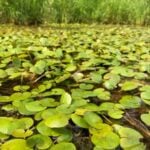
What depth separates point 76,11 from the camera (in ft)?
17.2

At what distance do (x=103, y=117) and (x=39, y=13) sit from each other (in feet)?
12.4

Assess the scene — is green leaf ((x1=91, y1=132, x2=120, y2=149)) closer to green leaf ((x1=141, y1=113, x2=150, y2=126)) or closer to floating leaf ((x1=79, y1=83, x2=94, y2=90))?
green leaf ((x1=141, y1=113, x2=150, y2=126))

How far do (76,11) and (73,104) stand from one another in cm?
423

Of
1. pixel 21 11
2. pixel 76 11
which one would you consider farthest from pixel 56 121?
pixel 76 11

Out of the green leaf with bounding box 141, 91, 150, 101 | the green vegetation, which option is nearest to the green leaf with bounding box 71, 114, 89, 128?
the green leaf with bounding box 141, 91, 150, 101

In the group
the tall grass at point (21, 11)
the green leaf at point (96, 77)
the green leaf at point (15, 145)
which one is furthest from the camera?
the tall grass at point (21, 11)

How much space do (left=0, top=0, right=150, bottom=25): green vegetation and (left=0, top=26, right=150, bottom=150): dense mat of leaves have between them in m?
2.52

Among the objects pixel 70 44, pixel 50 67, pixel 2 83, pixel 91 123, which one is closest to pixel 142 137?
pixel 91 123

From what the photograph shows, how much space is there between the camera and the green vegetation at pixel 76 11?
14.8ft

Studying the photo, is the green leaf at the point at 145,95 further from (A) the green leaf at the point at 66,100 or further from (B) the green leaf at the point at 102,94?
(A) the green leaf at the point at 66,100

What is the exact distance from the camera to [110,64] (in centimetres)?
187

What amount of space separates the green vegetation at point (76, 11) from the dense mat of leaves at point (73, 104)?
2.52 m

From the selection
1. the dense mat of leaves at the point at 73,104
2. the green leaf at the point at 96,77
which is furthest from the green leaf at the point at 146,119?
the green leaf at the point at 96,77

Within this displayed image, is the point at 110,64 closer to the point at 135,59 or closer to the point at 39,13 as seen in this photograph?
the point at 135,59
